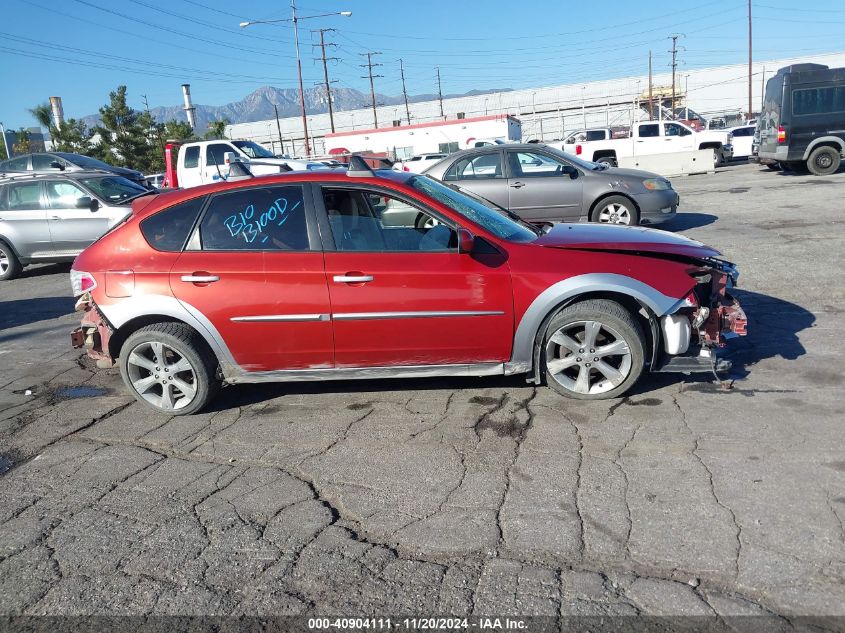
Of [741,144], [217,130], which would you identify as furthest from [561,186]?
[217,130]

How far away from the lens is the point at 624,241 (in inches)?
197

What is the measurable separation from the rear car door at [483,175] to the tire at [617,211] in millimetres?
1450

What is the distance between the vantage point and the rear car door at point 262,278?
4.88 metres

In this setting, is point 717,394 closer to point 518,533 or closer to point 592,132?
point 518,533

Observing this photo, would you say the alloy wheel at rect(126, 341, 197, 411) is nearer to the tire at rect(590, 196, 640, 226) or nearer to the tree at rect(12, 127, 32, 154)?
the tire at rect(590, 196, 640, 226)

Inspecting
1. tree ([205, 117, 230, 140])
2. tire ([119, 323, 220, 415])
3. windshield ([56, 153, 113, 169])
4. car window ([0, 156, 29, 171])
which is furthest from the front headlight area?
tree ([205, 117, 230, 140])

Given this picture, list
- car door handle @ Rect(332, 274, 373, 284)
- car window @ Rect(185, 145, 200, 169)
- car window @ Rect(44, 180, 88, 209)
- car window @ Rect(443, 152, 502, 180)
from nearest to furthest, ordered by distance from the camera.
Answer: car door handle @ Rect(332, 274, 373, 284) → car window @ Rect(443, 152, 502, 180) → car window @ Rect(44, 180, 88, 209) → car window @ Rect(185, 145, 200, 169)

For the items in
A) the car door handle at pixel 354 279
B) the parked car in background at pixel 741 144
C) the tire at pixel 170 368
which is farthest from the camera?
the parked car in background at pixel 741 144

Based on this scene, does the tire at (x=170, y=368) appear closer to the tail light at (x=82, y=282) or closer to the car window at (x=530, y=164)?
the tail light at (x=82, y=282)

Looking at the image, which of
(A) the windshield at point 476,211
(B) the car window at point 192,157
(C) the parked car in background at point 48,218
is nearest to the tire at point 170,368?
(A) the windshield at point 476,211

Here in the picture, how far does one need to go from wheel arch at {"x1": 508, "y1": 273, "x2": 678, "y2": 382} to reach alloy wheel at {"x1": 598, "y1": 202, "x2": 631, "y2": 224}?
620cm

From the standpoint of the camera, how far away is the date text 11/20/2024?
275cm

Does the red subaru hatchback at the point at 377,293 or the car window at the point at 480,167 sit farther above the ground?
the car window at the point at 480,167

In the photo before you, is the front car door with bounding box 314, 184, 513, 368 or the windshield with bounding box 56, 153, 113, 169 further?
the windshield with bounding box 56, 153, 113, 169
